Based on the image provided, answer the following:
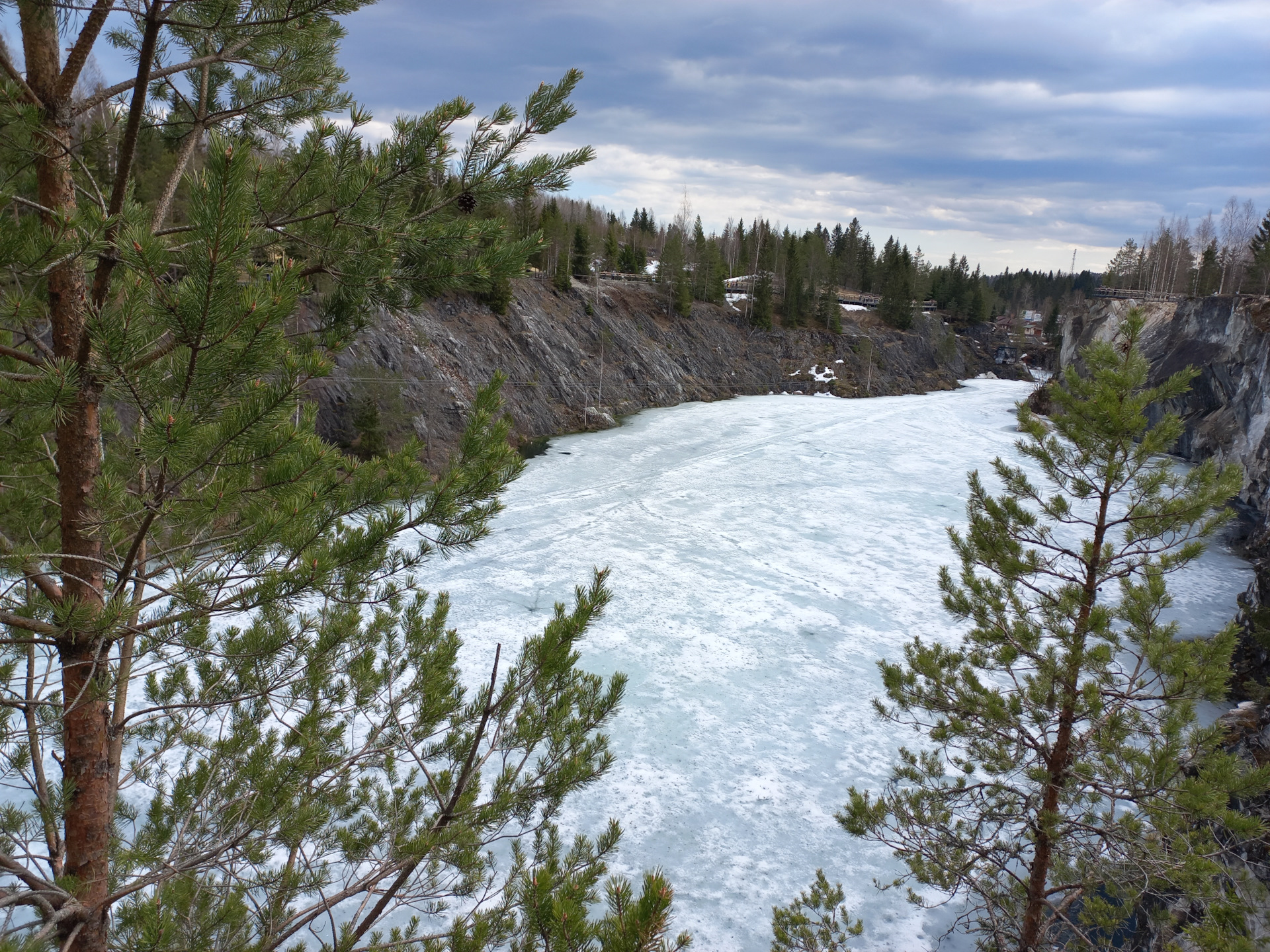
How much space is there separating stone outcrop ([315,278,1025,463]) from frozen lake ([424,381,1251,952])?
169 inches

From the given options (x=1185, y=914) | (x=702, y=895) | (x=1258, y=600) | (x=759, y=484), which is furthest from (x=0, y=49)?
(x=759, y=484)

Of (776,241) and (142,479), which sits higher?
(776,241)

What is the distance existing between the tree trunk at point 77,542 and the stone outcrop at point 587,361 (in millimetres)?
8683

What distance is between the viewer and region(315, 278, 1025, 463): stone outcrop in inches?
985

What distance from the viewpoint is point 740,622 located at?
14.0 meters

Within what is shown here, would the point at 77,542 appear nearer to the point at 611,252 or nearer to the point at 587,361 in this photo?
the point at 587,361

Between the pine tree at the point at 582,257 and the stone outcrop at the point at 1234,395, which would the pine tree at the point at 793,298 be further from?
the stone outcrop at the point at 1234,395

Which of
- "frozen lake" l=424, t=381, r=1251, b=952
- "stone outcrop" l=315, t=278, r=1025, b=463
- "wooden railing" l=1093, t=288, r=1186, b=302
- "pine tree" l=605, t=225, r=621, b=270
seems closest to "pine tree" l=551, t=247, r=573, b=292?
"stone outcrop" l=315, t=278, r=1025, b=463

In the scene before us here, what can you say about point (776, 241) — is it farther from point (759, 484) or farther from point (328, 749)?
point (328, 749)

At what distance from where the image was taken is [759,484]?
24016 mm

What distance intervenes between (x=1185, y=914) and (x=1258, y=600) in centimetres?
1130

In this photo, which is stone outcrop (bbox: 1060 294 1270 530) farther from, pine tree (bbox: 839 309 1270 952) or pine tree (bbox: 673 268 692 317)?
pine tree (bbox: 673 268 692 317)

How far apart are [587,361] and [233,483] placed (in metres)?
34.0

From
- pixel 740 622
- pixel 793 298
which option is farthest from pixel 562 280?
pixel 740 622
